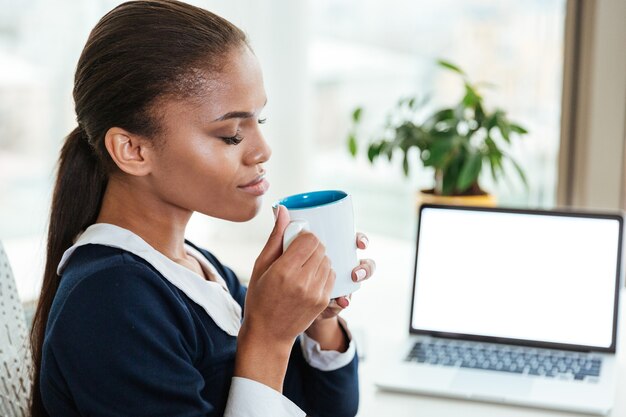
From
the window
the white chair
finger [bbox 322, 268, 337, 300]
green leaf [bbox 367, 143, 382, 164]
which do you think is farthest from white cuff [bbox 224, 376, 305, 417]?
the window

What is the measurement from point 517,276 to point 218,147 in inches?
25.8

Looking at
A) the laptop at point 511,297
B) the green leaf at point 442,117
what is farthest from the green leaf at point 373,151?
the laptop at point 511,297

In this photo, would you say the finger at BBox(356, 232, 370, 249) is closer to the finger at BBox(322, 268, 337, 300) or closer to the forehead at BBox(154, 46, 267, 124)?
the finger at BBox(322, 268, 337, 300)

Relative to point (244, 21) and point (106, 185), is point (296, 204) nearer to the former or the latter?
point (106, 185)

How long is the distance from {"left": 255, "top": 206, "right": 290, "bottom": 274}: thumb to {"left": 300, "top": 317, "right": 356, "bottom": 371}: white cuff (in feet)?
0.79

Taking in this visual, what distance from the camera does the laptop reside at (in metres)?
1.32

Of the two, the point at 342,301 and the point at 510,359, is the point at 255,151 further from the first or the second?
the point at 510,359

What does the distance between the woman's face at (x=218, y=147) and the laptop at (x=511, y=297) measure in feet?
1.47

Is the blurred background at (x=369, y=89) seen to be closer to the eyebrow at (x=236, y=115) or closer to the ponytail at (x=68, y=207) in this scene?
the ponytail at (x=68, y=207)

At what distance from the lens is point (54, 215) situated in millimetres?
1049

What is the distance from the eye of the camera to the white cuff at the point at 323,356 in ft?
3.76

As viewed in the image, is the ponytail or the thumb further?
the ponytail

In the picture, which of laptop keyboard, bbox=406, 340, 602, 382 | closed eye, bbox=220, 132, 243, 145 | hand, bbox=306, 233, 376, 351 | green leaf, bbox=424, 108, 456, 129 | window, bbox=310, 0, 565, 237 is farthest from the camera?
window, bbox=310, 0, 565, 237

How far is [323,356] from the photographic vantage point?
1146 mm
